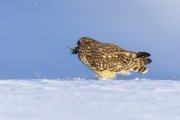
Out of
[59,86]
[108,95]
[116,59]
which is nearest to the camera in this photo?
[108,95]

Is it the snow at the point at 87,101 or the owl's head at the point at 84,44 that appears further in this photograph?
the owl's head at the point at 84,44

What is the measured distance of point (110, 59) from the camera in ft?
47.0

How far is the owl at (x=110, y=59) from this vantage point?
46.7 ft

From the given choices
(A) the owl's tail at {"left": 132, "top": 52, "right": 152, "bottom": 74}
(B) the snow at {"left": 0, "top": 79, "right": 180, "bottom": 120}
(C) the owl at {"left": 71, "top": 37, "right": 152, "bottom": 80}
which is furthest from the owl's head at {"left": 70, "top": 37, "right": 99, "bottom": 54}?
(B) the snow at {"left": 0, "top": 79, "right": 180, "bottom": 120}

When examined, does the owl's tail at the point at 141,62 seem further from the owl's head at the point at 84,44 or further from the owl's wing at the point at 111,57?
the owl's head at the point at 84,44

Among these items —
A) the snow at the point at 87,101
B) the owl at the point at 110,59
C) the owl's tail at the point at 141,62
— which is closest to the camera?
the snow at the point at 87,101

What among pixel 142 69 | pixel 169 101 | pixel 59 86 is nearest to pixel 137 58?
pixel 142 69

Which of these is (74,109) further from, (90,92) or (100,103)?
(90,92)

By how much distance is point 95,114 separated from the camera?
7762 millimetres

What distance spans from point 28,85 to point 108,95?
1.20 m

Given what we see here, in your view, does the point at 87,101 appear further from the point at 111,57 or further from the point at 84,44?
the point at 84,44

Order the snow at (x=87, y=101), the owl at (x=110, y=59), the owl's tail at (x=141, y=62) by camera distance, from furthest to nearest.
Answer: the owl's tail at (x=141, y=62), the owl at (x=110, y=59), the snow at (x=87, y=101)

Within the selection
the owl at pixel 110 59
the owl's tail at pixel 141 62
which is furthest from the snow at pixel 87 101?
the owl's tail at pixel 141 62

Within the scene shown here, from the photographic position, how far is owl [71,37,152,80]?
46.7 feet
